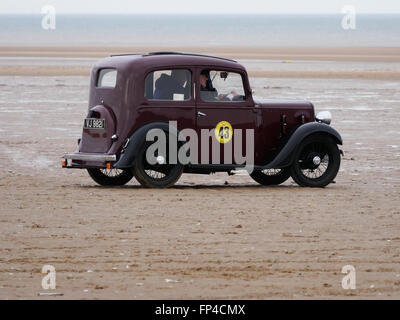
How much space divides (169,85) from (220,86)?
676mm

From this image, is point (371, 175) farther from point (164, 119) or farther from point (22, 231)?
point (22, 231)

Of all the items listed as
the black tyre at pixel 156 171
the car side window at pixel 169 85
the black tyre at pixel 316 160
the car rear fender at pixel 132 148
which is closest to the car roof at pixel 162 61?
the car side window at pixel 169 85

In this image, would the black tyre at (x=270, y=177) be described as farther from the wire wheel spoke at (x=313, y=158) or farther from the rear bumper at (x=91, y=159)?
the rear bumper at (x=91, y=159)

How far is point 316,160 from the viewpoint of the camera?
13.4m

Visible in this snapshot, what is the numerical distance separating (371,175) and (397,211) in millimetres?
3544

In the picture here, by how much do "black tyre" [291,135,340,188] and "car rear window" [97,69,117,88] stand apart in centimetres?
251

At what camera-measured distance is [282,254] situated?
8.98 m

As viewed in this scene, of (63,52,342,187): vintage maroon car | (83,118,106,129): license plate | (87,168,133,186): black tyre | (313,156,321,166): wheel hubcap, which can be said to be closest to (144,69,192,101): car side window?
(63,52,342,187): vintage maroon car

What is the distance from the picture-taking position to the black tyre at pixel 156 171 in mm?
12766

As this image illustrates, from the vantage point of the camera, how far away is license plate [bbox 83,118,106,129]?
13.0 meters

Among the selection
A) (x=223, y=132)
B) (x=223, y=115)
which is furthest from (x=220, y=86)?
(x=223, y=132)

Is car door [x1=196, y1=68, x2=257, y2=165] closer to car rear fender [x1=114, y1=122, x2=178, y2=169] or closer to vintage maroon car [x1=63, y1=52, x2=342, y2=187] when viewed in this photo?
vintage maroon car [x1=63, y1=52, x2=342, y2=187]

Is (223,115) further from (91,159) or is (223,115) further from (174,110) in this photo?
(91,159)
